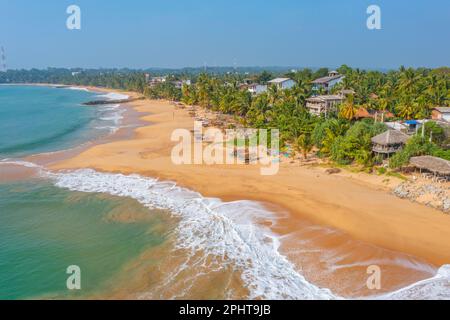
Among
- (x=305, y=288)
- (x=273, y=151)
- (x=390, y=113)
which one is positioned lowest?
(x=305, y=288)

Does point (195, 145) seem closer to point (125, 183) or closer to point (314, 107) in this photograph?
point (125, 183)

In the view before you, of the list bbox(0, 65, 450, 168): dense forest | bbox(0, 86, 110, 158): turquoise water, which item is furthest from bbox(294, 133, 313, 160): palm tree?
bbox(0, 86, 110, 158): turquoise water

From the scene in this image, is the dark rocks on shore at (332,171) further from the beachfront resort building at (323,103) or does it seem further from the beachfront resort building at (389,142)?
the beachfront resort building at (323,103)

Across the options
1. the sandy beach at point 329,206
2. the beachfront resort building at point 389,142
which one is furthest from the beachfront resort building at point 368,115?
the sandy beach at point 329,206

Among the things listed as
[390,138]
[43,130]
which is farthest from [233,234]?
[43,130]

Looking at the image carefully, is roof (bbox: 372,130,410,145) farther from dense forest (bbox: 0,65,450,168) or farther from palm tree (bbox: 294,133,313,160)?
palm tree (bbox: 294,133,313,160)

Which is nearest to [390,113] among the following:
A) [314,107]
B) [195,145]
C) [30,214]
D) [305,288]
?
[314,107]

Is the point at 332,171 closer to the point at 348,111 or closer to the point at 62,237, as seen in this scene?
the point at 348,111
